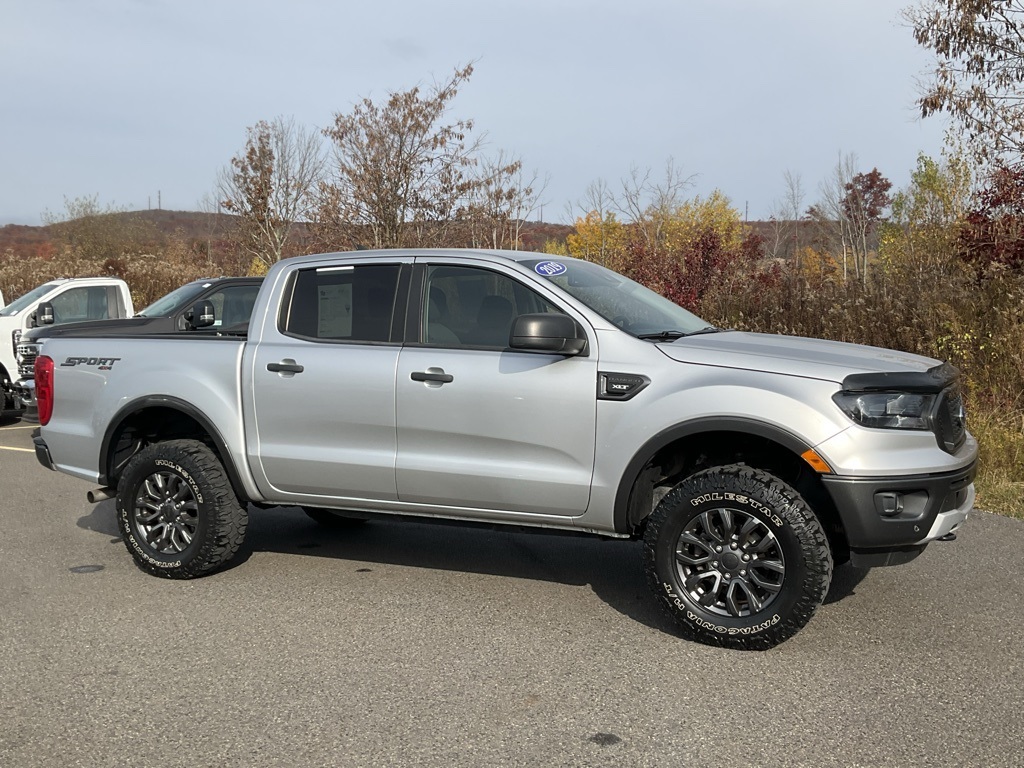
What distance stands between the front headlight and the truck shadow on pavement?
51.9 inches

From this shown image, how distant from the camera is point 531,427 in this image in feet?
16.7

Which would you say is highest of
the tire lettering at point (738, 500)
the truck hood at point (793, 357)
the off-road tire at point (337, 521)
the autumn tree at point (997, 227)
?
the autumn tree at point (997, 227)

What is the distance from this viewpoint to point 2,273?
32.4 metres

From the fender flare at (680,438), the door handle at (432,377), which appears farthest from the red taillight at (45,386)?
the fender flare at (680,438)

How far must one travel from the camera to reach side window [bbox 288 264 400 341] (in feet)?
18.6

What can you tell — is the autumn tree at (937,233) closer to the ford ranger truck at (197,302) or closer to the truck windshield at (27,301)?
the ford ranger truck at (197,302)

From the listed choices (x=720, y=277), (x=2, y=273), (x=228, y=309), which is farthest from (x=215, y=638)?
(x=2, y=273)

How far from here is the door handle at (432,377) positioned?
527 cm

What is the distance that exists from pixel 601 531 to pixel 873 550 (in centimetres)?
131

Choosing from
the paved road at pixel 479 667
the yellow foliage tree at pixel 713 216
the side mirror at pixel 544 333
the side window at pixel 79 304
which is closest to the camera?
the paved road at pixel 479 667

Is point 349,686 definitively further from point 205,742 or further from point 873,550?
point 873,550

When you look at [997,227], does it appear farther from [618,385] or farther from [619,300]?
[618,385]

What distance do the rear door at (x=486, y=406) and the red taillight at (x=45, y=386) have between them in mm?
2550

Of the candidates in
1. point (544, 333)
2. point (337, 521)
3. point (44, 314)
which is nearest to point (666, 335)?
point (544, 333)
